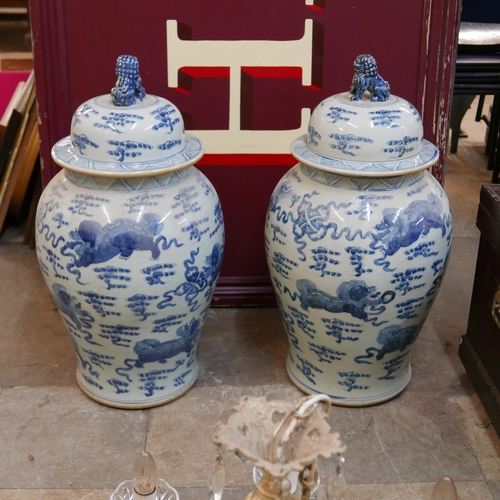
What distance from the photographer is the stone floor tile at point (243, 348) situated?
1963 millimetres

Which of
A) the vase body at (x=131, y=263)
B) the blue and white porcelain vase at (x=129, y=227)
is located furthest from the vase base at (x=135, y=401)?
the blue and white porcelain vase at (x=129, y=227)

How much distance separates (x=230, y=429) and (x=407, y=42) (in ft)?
4.32

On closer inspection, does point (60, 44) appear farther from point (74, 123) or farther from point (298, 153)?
point (298, 153)

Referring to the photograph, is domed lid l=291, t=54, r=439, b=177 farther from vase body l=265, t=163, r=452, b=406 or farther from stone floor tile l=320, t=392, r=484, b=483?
stone floor tile l=320, t=392, r=484, b=483

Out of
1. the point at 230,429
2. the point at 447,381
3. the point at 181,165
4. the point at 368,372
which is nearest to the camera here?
the point at 230,429

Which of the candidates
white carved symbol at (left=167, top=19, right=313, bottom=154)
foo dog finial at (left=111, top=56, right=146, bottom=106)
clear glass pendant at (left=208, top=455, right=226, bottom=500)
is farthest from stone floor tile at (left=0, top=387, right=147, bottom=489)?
white carved symbol at (left=167, top=19, right=313, bottom=154)

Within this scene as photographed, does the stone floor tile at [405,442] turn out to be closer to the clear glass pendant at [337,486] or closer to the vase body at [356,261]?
the vase body at [356,261]

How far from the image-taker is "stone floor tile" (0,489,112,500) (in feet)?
5.12

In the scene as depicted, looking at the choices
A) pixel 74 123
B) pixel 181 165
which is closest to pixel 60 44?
pixel 74 123

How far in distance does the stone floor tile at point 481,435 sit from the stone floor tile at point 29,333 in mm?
956

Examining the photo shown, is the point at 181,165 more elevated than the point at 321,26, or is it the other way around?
the point at 321,26

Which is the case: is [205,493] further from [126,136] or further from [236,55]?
[236,55]

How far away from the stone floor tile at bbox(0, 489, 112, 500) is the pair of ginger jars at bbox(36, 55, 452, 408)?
0.32 metres

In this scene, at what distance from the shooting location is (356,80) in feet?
5.50
